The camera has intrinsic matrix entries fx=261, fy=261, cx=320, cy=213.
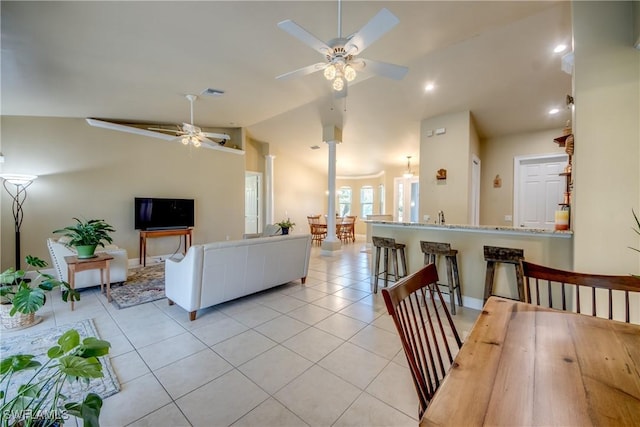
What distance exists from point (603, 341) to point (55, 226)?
6.65 m

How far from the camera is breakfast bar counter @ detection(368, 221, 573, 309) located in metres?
2.64

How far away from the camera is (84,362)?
994 millimetres

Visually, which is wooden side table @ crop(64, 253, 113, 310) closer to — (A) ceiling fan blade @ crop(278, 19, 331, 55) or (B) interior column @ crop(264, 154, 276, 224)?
(A) ceiling fan blade @ crop(278, 19, 331, 55)

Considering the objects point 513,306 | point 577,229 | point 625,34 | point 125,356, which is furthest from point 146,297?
point 625,34

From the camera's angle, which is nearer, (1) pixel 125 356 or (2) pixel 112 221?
(1) pixel 125 356

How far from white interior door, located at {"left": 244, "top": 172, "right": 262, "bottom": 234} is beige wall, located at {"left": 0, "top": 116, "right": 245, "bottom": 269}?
1.38 m

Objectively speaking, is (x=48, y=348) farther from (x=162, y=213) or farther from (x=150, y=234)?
(x=162, y=213)

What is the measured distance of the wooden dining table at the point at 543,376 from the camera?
665 mm

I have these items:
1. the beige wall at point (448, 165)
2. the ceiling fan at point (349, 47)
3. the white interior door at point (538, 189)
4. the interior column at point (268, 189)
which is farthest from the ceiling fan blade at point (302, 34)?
the interior column at point (268, 189)

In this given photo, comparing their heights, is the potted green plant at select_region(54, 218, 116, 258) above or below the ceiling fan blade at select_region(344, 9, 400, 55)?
below

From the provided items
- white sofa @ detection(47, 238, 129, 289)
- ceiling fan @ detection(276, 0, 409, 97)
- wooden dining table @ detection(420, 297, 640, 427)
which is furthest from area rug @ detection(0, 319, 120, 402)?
ceiling fan @ detection(276, 0, 409, 97)

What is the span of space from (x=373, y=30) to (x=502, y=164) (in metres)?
5.00

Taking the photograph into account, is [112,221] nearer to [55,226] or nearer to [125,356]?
[55,226]

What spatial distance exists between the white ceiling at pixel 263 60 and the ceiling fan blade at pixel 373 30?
0.78 metres
